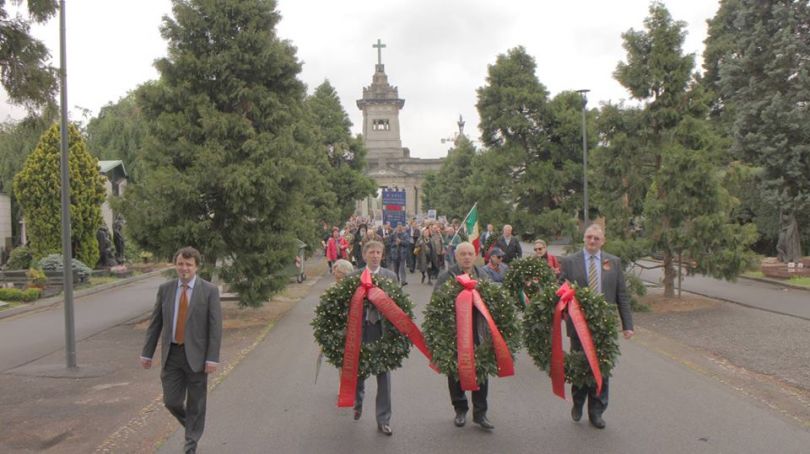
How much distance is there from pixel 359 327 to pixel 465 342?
3.21 ft

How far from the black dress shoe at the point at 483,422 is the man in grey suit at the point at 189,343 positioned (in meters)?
2.41

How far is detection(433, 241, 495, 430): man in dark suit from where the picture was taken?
6536 millimetres

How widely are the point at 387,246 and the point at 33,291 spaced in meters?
10.2

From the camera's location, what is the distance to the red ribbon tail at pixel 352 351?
650 cm

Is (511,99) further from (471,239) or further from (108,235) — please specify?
(108,235)

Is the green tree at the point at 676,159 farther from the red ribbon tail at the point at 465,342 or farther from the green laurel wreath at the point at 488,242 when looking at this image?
the red ribbon tail at the point at 465,342

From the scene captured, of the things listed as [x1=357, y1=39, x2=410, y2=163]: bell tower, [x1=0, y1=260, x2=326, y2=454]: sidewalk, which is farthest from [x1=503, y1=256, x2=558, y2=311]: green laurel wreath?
[x1=357, y1=39, x2=410, y2=163]: bell tower

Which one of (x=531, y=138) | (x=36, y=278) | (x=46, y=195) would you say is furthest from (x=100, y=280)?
(x=531, y=138)

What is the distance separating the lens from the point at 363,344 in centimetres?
659

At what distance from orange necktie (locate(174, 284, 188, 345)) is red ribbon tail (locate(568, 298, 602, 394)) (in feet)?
11.2

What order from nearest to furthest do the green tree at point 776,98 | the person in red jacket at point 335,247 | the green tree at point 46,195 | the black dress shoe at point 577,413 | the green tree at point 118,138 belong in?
1. the black dress shoe at point 577,413
2. the green tree at point 776,98
3. the green tree at point 46,195
4. the person in red jacket at point 335,247
5. the green tree at point 118,138

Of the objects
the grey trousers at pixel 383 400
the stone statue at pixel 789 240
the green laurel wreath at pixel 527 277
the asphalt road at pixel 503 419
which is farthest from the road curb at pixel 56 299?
the stone statue at pixel 789 240

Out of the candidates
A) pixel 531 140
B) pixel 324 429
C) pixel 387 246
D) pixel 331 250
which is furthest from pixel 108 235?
pixel 324 429

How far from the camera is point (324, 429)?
665cm
